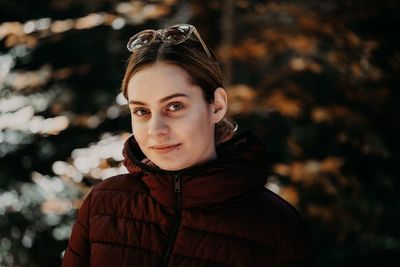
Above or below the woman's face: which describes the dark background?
below

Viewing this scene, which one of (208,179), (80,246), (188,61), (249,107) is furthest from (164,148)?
(249,107)

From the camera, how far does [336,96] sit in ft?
14.1

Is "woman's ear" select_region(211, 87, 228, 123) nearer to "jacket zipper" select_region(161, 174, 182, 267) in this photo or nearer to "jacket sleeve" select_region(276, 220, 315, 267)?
"jacket zipper" select_region(161, 174, 182, 267)

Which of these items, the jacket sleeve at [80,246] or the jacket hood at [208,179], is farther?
the jacket sleeve at [80,246]

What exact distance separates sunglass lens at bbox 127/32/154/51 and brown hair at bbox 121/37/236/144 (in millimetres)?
43

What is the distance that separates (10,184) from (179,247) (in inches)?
109

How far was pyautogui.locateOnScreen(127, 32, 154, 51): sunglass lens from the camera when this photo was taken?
1746 mm

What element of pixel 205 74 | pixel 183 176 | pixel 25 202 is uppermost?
pixel 205 74

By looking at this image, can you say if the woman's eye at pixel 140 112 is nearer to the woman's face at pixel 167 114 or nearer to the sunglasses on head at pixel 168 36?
the woman's face at pixel 167 114

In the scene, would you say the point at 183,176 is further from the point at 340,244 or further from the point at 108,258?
the point at 340,244

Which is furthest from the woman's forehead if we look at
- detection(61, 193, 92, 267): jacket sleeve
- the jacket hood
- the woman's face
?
detection(61, 193, 92, 267): jacket sleeve

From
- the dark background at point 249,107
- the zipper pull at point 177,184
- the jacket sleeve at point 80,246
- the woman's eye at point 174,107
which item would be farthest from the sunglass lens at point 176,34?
the dark background at point 249,107

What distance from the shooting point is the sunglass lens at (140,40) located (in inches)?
68.8

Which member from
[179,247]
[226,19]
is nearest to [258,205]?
[179,247]
